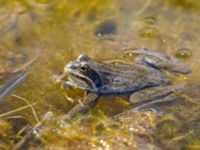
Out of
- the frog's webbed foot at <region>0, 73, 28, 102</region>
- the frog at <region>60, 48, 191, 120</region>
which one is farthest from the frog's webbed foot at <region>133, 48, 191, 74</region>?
the frog's webbed foot at <region>0, 73, 28, 102</region>

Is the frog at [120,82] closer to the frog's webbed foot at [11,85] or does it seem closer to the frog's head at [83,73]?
the frog's head at [83,73]

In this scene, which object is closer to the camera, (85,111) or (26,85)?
(85,111)

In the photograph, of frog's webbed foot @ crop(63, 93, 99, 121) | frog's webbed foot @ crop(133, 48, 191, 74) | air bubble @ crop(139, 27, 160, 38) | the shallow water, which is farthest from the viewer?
air bubble @ crop(139, 27, 160, 38)

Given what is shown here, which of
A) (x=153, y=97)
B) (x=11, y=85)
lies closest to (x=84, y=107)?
(x=153, y=97)

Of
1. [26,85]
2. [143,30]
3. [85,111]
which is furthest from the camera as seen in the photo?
[143,30]

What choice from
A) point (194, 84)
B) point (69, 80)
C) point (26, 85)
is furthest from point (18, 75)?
point (194, 84)

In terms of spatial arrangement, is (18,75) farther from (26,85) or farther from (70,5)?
(70,5)

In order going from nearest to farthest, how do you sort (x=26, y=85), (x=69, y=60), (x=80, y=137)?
(x=80, y=137) → (x=26, y=85) → (x=69, y=60)

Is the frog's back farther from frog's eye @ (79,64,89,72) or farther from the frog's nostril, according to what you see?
the frog's nostril
